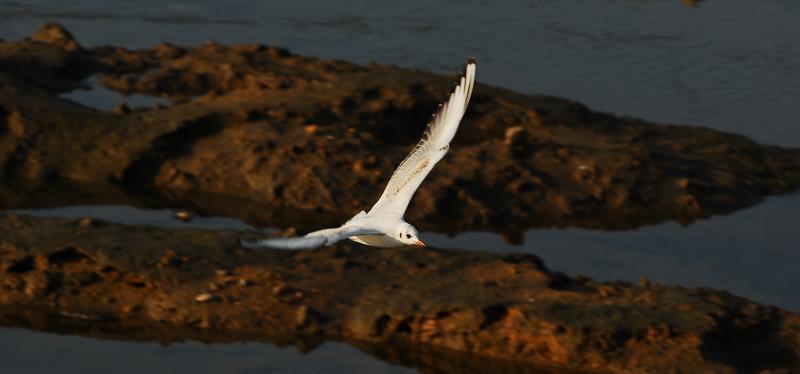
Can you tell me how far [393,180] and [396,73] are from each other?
421 centimetres

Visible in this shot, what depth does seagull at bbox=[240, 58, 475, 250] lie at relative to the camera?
9500 millimetres

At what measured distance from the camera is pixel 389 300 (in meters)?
10.2

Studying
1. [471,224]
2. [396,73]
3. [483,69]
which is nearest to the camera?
[471,224]

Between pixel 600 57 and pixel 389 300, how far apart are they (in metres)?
7.19

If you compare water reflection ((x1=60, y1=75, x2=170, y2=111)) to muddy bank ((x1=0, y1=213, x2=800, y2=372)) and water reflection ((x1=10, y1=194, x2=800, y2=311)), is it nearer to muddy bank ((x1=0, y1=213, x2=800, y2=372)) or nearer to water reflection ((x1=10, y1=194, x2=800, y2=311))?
water reflection ((x1=10, y1=194, x2=800, y2=311))

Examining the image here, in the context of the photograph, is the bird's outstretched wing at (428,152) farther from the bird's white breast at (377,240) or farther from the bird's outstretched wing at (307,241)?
the bird's outstretched wing at (307,241)

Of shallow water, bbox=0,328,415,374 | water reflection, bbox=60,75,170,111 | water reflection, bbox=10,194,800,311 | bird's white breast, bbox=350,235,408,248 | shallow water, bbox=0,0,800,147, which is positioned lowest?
shallow water, bbox=0,328,415,374

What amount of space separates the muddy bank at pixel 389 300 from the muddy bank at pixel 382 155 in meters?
1.69

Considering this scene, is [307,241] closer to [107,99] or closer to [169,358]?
[169,358]

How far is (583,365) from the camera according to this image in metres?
9.79

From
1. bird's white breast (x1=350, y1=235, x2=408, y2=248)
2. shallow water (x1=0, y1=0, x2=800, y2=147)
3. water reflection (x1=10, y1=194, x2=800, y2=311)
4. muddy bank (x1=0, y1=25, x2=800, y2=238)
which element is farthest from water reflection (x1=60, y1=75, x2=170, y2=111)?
bird's white breast (x1=350, y1=235, x2=408, y2=248)

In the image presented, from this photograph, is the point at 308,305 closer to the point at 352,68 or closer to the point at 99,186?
the point at 99,186

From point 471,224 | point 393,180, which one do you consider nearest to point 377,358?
point 393,180

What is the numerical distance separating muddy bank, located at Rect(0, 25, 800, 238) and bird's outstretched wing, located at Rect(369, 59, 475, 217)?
229 centimetres
